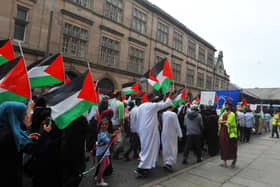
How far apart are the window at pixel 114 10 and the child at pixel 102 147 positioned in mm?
14917

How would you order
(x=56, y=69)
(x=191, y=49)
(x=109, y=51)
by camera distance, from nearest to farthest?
(x=56, y=69), (x=109, y=51), (x=191, y=49)

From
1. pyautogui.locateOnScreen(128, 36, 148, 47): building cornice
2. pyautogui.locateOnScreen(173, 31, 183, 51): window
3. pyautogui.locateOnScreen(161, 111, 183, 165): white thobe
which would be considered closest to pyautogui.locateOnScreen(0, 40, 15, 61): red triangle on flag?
pyautogui.locateOnScreen(161, 111, 183, 165): white thobe

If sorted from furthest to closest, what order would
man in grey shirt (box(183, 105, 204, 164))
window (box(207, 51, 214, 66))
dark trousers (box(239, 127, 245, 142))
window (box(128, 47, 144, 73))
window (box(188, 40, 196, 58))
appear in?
window (box(207, 51, 214, 66)), window (box(188, 40, 196, 58)), window (box(128, 47, 144, 73)), dark trousers (box(239, 127, 245, 142)), man in grey shirt (box(183, 105, 204, 164))

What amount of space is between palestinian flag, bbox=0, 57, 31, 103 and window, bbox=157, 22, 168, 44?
20425 mm

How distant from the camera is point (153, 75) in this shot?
5270 millimetres

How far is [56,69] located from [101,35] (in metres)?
12.7

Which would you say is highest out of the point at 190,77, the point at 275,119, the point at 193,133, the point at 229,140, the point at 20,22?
the point at 20,22

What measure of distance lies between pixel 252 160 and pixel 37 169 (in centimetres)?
689

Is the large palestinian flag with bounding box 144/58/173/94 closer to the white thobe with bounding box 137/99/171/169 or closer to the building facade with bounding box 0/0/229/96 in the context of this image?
the white thobe with bounding box 137/99/171/169

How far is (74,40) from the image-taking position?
14.7m

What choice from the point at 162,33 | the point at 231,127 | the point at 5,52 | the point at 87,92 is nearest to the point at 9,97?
the point at 87,92

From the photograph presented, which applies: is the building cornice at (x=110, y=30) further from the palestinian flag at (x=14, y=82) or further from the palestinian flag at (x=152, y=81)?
the palestinian flag at (x=14, y=82)

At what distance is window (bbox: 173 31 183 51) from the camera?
24.9 metres

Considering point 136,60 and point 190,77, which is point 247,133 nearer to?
point 136,60
